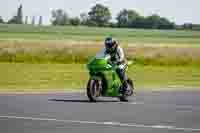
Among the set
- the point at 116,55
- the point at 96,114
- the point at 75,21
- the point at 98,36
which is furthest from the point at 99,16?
the point at 96,114

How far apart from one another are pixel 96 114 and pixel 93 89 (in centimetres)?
354

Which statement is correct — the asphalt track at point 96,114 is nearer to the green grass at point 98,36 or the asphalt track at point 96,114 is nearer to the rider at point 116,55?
the rider at point 116,55

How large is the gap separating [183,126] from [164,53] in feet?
163

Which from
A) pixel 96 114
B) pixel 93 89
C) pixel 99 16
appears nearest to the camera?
pixel 96 114

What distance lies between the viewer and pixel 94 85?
811 inches

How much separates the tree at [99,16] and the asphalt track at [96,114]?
169 meters

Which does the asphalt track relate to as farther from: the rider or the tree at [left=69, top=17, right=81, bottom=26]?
the tree at [left=69, top=17, right=81, bottom=26]

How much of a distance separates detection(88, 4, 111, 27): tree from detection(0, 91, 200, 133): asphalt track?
16876cm

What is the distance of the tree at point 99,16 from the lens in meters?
192

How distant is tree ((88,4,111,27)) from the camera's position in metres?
192

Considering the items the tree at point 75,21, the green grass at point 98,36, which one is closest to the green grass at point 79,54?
the green grass at point 98,36

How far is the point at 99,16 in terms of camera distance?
193125 millimetres

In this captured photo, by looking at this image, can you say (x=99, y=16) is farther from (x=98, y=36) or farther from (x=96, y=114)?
(x=96, y=114)

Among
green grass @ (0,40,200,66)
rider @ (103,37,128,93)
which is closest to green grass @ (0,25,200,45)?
green grass @ (0,40,200,66)
